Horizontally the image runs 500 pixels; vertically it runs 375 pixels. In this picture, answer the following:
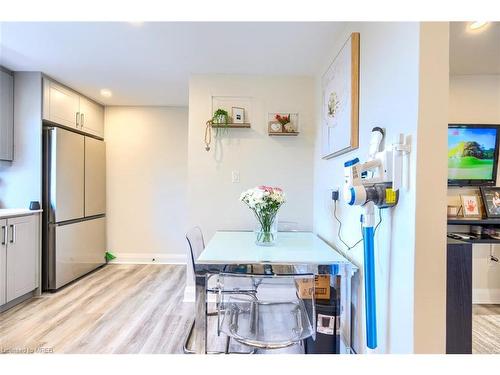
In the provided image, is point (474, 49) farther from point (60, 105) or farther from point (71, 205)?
point (71, 205)

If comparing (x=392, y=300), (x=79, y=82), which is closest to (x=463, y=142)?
(x=392, y=300)

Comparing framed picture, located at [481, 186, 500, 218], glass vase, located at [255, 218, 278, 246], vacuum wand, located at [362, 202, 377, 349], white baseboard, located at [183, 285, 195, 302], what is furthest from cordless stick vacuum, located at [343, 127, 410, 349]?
framed picture, located at [481, 186, 500, 218]

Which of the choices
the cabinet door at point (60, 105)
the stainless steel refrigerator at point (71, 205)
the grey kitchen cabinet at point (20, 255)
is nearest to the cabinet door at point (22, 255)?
the grey kitchen cabinet at point (20, 255)

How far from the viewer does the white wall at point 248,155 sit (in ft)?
8.82

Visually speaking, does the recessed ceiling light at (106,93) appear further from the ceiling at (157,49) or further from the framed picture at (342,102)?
the framed picture at (342,102)

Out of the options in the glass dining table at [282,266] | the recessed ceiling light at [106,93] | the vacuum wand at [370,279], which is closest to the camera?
the vacuum wand at [370,279]

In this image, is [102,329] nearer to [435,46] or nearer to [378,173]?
[378,173]

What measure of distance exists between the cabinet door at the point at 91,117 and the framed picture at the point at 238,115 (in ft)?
6.86

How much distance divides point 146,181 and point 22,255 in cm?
172

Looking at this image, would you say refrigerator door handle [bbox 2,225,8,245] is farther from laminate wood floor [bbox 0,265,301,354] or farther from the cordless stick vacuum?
the cordless stick vacuum

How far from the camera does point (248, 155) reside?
2.72m

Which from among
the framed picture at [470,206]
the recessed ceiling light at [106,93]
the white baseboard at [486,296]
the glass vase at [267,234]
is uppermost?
the recessed ceiling light at [106,93]

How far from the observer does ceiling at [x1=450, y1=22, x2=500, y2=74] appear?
1871 millimetres

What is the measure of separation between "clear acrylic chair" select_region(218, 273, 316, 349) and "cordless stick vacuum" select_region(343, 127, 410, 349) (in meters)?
0.26
